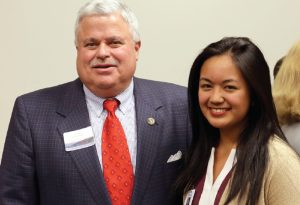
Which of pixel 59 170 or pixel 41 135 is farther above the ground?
pixel 41 135

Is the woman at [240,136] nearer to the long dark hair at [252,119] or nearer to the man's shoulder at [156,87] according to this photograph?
the long dark hair at [252,119]

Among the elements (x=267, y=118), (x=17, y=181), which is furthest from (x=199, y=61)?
(x=17, y=181)

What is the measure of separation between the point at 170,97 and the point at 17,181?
2.22ft

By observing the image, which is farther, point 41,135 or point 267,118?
point 41,135

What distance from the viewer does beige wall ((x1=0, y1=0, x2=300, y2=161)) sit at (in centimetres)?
285

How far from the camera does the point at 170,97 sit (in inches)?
75.9

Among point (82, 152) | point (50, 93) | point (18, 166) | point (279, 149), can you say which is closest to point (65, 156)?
point (82, 152)

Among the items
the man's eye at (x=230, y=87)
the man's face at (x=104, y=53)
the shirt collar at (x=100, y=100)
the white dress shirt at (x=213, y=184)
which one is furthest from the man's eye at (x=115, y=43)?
the white dress shirt at (x=213, y=184)

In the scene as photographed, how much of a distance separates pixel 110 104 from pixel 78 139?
0.61 feet

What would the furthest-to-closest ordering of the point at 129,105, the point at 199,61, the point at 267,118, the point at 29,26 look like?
1. the point at 29,26
2. the point at 129,105
3. the point at 199,61
4. the point at 267,118

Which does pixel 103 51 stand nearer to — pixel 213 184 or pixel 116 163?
pixel 116 163

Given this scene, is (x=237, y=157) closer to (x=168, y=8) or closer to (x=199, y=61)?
(x=199, y=61)

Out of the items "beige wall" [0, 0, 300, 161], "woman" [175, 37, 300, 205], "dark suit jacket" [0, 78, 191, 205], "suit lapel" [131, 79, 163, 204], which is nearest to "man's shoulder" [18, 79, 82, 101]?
"dark suit jacket" [0, 78, 191, 205]

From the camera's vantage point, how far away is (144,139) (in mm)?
1785
